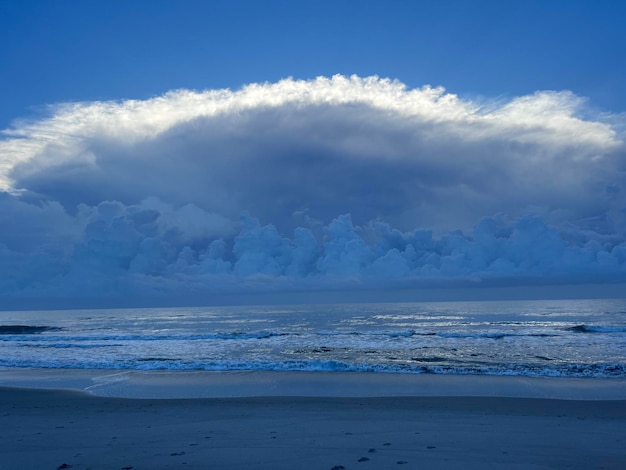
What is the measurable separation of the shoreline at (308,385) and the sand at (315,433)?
1.12 m

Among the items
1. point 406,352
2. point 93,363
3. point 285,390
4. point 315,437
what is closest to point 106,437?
point 315,437

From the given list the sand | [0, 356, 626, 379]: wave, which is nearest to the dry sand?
the sand

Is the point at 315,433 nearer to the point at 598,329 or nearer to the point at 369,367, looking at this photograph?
the point at 369,367

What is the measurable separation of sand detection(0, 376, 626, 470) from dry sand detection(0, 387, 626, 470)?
3 centimetres

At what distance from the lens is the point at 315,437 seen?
1044 centimetres

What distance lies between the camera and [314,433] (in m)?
10.8

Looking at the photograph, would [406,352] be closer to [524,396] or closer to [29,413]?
[524,396]

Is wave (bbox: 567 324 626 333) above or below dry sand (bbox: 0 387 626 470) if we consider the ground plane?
below

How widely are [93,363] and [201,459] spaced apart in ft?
64.3

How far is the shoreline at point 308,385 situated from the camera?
16.6 meters

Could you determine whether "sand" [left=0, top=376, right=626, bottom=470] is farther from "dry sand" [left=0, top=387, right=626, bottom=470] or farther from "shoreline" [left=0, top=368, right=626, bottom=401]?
"shoreline" [left=0, top=368, right=626, bottom=401]

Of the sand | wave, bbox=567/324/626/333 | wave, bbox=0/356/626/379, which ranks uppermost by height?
the sand

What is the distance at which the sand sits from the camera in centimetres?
875

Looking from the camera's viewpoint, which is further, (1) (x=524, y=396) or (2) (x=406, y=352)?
(2) (x=406, y=352)
